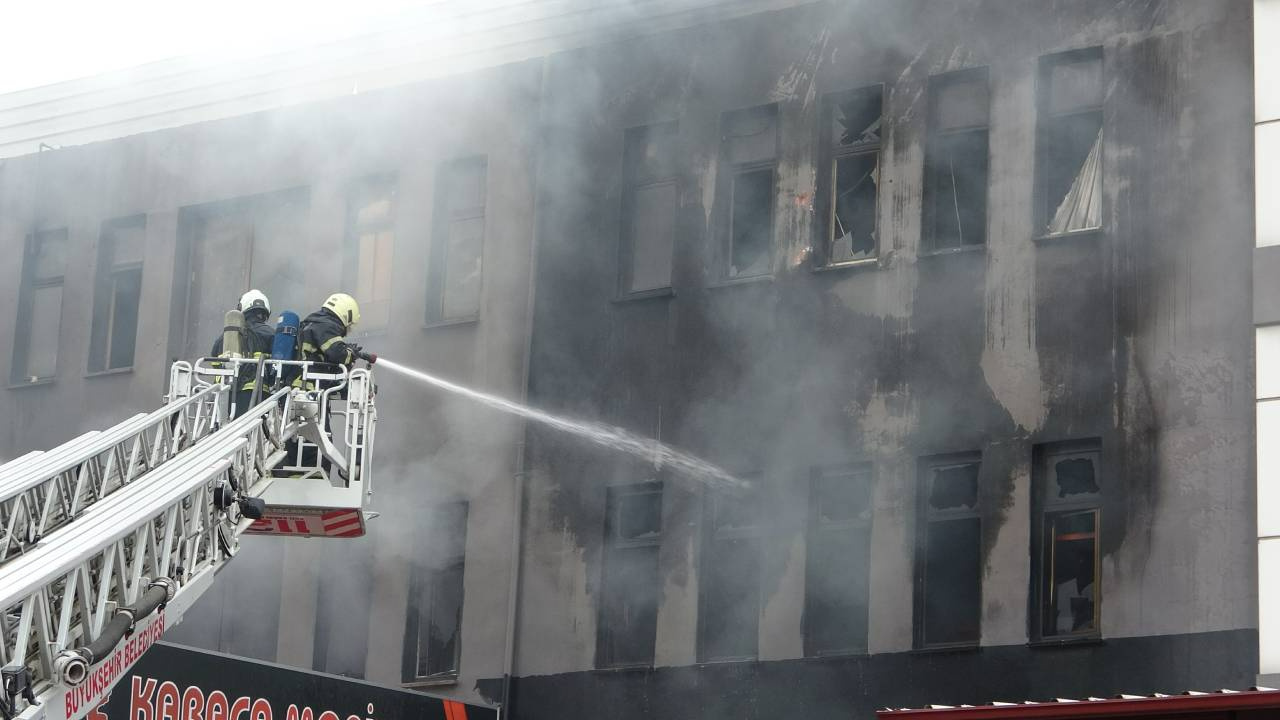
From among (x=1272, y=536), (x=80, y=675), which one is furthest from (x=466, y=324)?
(x=80, y=675)

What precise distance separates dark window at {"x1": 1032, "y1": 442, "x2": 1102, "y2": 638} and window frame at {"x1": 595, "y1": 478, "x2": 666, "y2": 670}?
359cm

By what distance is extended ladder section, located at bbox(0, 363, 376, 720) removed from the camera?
916 centimetres

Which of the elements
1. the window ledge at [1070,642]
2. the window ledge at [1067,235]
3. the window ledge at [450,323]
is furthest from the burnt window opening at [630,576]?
the window ledge at [1067,235]

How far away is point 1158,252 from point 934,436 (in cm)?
234

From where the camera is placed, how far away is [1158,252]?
1543 cm

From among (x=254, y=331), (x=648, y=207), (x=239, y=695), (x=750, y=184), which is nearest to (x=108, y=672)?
(x=254, y=331)

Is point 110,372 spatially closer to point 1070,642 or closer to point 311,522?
point 311,522

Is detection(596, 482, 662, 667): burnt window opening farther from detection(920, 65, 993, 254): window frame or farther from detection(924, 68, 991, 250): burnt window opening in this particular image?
detection(924, 68, 991, 250): burnt window opening

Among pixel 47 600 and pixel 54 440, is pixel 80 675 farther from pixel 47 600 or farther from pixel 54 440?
pixel 54 440

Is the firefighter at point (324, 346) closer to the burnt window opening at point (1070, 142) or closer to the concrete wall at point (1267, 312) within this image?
the burnt window opening at point (1070, 142)

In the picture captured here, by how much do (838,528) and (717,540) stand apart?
1201 mm

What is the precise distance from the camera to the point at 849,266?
17.0 metres

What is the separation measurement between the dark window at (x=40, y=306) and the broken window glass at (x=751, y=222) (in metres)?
8.53

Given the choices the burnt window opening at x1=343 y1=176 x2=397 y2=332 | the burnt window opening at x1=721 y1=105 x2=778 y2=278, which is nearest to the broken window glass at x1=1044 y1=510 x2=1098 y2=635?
the burnt window opening at x1=721 y1=105 x2=778 y2=278
